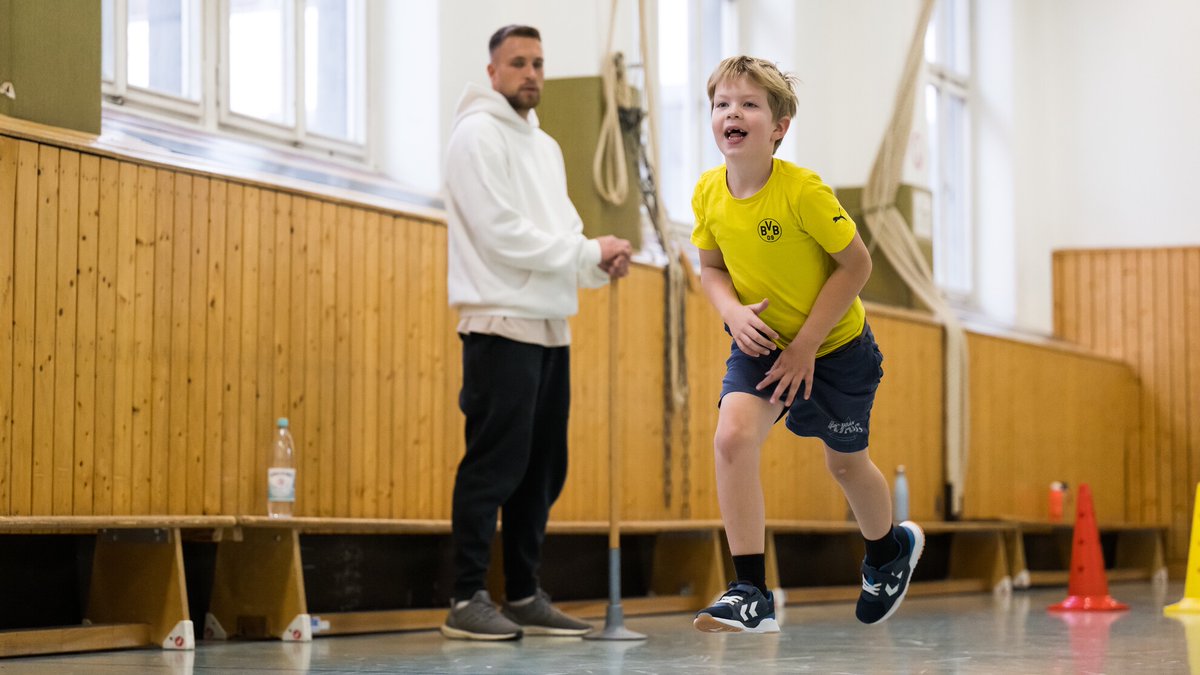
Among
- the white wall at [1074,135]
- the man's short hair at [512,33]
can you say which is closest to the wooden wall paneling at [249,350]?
the man's short hair at [512,33]

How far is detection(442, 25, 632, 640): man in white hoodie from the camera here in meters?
4.12

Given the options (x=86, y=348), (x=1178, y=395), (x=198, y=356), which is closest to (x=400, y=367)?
(x=198, y=356)

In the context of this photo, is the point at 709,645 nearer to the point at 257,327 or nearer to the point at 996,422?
the point at 257,327

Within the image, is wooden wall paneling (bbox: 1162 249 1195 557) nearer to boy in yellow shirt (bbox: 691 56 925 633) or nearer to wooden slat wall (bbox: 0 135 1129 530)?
wooden slat wall (bbox: 0 135 1129 530)

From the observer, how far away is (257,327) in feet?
14.7

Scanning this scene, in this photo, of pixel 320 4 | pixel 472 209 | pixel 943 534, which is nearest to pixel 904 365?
pixel 943 534

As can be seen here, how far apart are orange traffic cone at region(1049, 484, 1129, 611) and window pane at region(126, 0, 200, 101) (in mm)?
3626

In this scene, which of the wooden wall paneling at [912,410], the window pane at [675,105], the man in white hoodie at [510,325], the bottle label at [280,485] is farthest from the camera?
the window pane at [675,105]

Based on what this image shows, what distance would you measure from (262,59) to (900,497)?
3.68 meters

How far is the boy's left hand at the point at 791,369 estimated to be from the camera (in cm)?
298

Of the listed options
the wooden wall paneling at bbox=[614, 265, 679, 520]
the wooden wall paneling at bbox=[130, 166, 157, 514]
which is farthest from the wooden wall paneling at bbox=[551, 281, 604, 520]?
the wooden wall paneling at bbox=[130, 166, 157, 514]

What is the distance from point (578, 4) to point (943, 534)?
367 centimetres

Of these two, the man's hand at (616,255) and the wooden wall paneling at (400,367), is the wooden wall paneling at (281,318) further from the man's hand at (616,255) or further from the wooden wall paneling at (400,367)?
the man's hand at (616,255)

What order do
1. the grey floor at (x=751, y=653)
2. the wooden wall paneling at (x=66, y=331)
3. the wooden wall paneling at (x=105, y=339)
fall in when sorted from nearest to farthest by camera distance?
1. the grey floor at (x=751, y=653)
2. the wooden wall paneling at (x=66, y=331)
3. the wooden wall paneling at (x=105, y=339)
